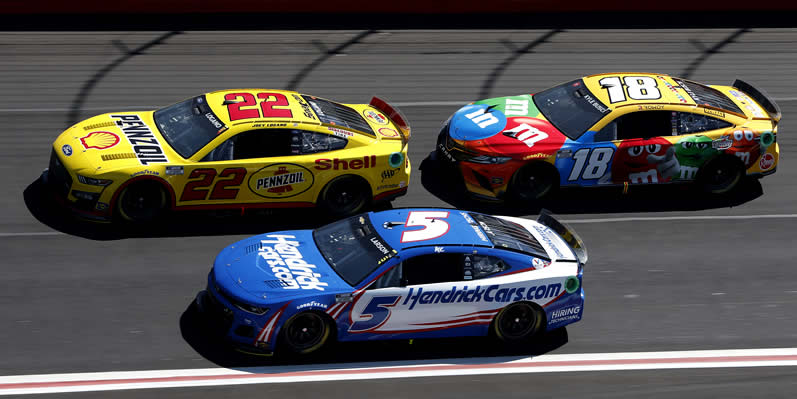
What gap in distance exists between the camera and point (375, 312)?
8.94 m

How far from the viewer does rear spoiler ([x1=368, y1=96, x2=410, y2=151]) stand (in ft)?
41.3

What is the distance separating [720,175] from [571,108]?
234 cm

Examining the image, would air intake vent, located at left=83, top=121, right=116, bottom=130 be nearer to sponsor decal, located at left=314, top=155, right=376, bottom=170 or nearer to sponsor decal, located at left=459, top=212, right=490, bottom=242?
sponsor decal, located at left=314, top=155, right=376, bottom=170

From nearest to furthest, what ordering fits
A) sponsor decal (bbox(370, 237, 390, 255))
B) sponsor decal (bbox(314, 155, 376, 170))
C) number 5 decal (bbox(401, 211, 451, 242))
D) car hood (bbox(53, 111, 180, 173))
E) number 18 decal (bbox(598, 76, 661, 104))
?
sponsor decal (bbox(370, 237, 390, 255))
number 5 decal (bbox(401, 211, 451, 242))
car hood (bbox(53, 111, 180, 173))
sponsor decal (bbox(314, 155, 376, 170))
number 18 decal (bbox(598, 76, 661, 104))

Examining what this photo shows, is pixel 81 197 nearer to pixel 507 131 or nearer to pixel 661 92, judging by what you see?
pixel 507 131

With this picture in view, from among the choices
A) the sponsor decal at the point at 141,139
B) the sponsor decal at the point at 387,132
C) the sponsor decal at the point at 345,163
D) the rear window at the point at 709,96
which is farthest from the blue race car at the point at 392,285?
the rear window at the point at 709,96

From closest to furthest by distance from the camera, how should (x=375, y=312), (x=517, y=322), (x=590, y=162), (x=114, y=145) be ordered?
(x=375, y=312) → (x=517, y=322) → (x=114, y=145) → (x=590, y=162)

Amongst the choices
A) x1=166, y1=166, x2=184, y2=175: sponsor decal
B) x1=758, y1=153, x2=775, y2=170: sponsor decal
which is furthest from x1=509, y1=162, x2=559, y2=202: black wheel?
x1=166, y1=166, x2=184, y2=175: sponsor decal

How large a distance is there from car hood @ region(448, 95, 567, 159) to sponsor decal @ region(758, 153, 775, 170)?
2926mm

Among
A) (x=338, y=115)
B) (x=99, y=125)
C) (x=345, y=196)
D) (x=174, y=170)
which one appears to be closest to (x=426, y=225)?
(x=345, y=196)

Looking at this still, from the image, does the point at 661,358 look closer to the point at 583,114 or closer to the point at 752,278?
the point at 752,278

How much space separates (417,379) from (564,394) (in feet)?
4.60

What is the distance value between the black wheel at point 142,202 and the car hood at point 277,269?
2062 millimetres

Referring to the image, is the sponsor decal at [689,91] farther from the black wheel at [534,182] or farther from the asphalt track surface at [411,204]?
the black wheel at [534,182]
